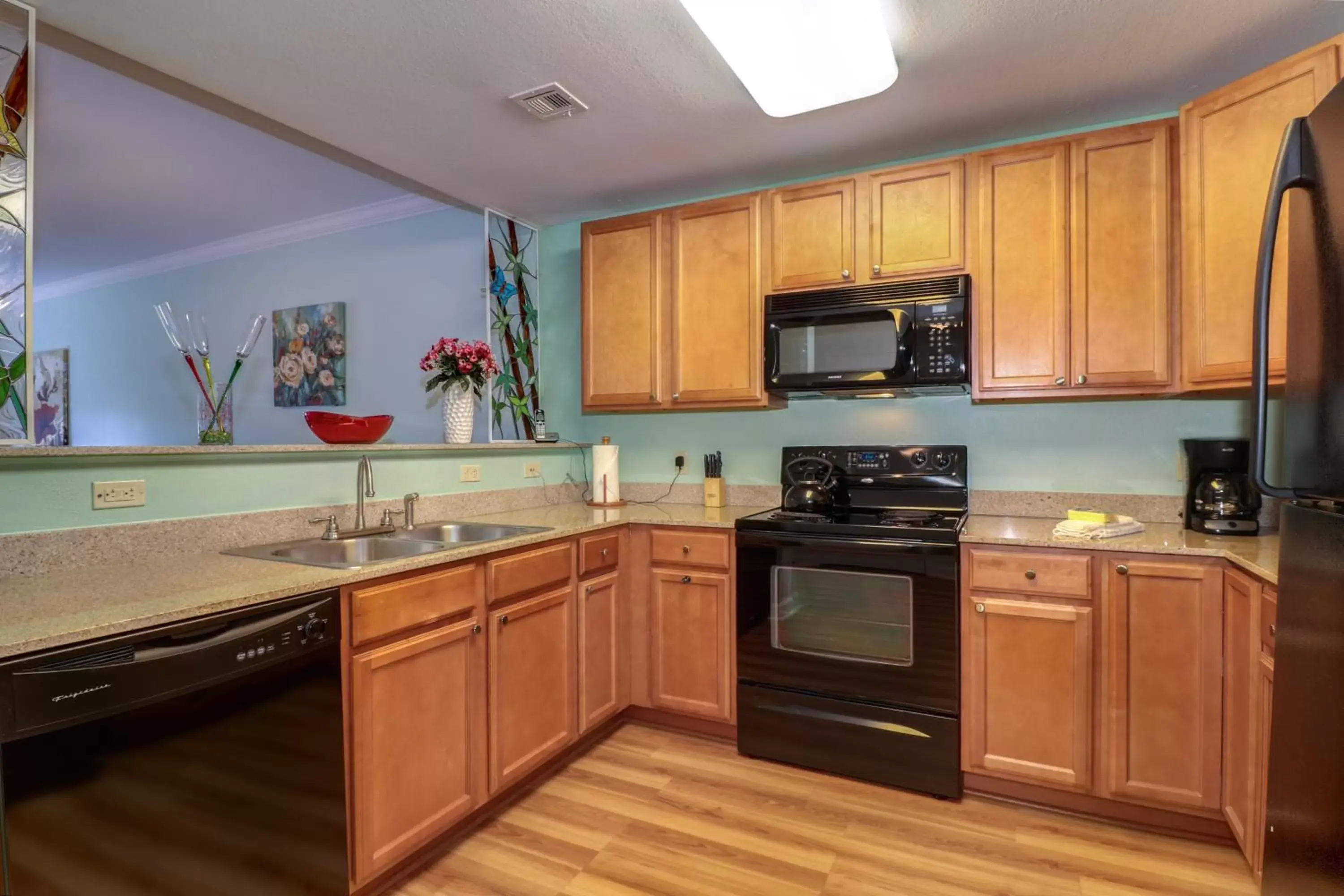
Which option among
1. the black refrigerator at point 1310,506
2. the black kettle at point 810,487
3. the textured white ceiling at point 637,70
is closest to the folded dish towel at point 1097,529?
the black kettle at point 810,487

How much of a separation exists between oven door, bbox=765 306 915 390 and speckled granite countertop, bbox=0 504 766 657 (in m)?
1.27

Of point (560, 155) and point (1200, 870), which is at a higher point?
point (560, 155)

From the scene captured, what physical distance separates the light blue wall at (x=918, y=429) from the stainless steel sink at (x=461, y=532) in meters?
1.06

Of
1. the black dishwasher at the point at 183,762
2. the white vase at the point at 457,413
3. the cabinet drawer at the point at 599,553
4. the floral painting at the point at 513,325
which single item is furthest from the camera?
the floral painting at the point at 513,325

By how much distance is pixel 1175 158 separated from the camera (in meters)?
2.20

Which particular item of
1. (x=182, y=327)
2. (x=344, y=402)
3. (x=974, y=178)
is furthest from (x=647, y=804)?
(x=344, y=402)

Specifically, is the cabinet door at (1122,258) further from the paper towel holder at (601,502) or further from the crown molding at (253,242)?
the crown molding at (253,242)

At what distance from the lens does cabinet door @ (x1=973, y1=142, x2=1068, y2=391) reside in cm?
234

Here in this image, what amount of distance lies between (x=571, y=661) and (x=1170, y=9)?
2712mm

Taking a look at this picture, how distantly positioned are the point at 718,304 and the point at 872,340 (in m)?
0.69

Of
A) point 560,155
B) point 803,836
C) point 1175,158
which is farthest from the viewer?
point 560,155

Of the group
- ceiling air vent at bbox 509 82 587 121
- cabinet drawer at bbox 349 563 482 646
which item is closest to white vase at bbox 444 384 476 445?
cabinet drawer at bbox 349 563 482 646

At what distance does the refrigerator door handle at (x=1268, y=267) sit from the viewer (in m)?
0.93

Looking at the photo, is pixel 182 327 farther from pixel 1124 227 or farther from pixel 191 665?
pixel 1124 227
